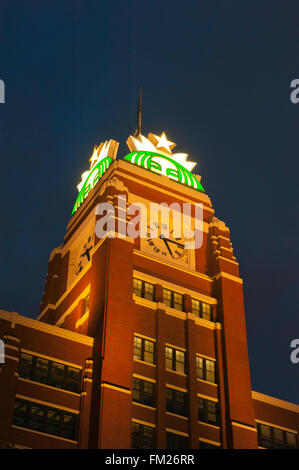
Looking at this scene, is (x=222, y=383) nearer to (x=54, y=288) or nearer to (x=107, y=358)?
(x=107, y=358)

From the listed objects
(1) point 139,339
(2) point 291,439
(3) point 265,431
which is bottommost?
(2) point 291,439

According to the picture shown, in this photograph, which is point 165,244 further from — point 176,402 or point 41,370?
point 41,370

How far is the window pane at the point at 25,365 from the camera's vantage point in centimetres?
6506

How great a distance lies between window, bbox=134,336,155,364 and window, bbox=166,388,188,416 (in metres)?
Result: 3.37

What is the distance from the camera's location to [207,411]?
70.9 meters

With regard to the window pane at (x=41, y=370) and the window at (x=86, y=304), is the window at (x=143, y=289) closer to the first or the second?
the window at (x=86, y=304)

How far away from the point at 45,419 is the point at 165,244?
2639cm

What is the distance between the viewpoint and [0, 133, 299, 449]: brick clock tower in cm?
6444

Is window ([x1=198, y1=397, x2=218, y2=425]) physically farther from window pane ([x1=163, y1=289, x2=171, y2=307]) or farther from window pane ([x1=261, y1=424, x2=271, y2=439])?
window pane ([x1=163, y1=289, x2=171, y2=307])

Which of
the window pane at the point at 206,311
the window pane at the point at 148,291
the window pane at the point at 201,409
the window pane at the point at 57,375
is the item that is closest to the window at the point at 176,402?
the window pane at the point at 201,409

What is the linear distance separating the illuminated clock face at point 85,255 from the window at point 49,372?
17600mm

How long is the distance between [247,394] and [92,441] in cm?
1717

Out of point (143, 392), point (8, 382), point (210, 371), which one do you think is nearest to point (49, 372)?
point (8, 382)

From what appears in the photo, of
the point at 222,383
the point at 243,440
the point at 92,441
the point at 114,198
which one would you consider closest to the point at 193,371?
the point at 222,383
